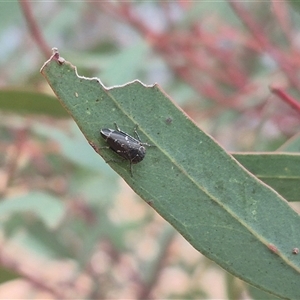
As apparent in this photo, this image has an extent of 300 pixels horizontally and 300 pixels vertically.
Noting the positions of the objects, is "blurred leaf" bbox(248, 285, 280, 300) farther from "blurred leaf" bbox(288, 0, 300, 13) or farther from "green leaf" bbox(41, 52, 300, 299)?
"blurred leaf" bbox(288, 0, 300, 13)

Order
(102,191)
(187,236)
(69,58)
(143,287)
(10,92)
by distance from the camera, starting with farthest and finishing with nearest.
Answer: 1. (143,287)
2. (102,191)
3. (69,58)
4. (10,92)
5. (187,236)

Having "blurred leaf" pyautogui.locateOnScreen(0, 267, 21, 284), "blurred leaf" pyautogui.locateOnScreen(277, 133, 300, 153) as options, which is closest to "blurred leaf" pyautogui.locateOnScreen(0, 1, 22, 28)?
"blurred leaf" pyautogui.locateOnScreen(0, 267, 21, 284)

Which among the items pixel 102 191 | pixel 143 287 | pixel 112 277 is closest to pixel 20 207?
pixel 102 191

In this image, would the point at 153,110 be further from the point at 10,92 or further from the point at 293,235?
the point at 10,92

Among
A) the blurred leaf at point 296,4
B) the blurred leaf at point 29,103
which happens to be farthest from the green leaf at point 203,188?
the blurred leaf at point 29,103

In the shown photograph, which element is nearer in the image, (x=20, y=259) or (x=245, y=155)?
(x=245, y=155)
